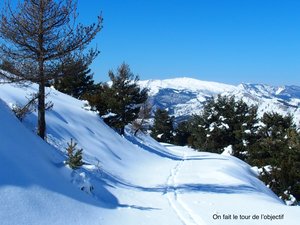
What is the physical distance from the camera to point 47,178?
10.2 m

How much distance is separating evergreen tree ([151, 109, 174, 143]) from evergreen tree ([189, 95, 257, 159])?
1803cm

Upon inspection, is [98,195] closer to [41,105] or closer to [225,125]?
[41,105]

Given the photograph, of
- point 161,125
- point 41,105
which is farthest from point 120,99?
point 161,125

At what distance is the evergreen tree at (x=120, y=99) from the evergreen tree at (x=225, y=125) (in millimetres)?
19407

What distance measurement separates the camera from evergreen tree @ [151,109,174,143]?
242 ft

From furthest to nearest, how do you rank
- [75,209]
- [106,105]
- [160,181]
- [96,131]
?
[106,105] → [96,131] → [160,181] → [75,209]

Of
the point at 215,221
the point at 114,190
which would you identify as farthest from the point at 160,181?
the point at 215,221

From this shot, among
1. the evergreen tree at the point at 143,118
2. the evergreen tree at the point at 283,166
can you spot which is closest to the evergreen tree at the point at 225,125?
the evergreen tree at the point at 143,118

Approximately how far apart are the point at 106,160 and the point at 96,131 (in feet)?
23.2

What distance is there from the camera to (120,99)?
33.5 meters

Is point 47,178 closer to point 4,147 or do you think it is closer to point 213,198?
point 4,147

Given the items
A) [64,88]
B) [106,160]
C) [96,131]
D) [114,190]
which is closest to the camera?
[114,190]

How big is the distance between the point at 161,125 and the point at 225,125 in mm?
23132

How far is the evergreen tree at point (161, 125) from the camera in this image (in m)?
73.7
